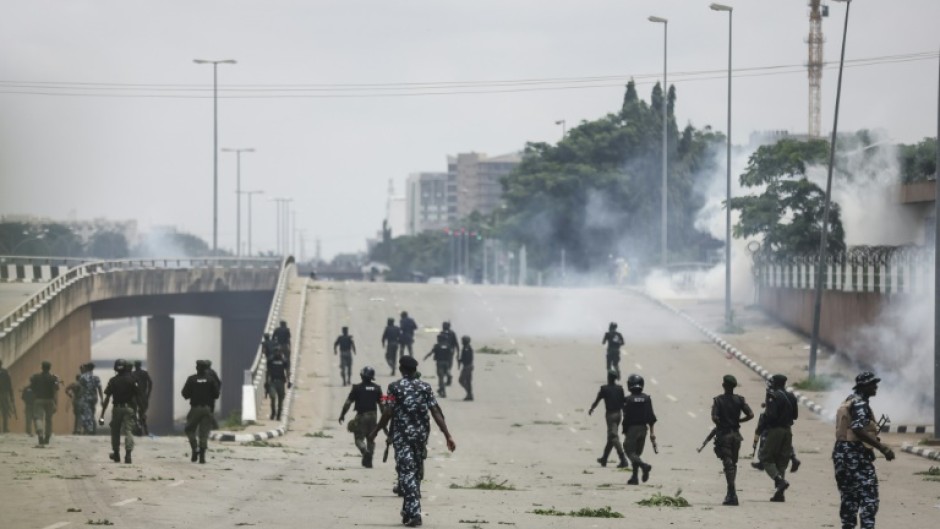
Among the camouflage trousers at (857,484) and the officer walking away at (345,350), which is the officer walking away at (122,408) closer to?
the camouflage trousers at (857,484)

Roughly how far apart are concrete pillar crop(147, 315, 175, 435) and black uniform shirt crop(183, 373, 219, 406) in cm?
8315

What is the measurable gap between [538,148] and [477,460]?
111 metres

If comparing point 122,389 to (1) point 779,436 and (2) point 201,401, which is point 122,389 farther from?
(1) point 779,436

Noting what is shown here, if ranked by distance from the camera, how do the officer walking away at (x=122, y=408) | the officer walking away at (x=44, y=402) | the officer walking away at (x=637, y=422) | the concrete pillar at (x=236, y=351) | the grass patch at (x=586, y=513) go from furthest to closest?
the concrete pillar at (x=236, y=351) → the officer walking away at (x=44, y=402) → the officer walking away at (x=122, y=408) → the officer walking away at (x=637, y=422) → the grass patch at (x=586, y=513)

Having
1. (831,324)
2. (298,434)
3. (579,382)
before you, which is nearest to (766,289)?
(831,324)

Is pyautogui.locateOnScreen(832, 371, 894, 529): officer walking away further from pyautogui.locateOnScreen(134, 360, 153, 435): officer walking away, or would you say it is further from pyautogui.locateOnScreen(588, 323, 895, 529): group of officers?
pyautogui.locateOnScreen(134, 360, 153, 435): officer walking away

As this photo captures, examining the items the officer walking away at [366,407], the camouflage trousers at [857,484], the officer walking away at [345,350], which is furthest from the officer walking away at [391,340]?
the camouflage trousers at [857,484]

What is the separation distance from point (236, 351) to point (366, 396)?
79.7 meters

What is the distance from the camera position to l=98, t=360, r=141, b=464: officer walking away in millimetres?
27031

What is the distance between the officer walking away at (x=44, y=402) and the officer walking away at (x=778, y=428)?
46.3 feet

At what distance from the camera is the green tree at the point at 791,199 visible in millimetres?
68062

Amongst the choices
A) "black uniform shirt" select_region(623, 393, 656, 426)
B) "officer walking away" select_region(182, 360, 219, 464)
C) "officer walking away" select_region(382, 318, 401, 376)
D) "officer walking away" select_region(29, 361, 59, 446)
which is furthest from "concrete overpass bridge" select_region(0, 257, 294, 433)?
"black uniform shirt" select_region(623, 393, 656, 426)

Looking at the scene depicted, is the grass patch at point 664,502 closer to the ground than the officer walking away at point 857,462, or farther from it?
closer to the ground

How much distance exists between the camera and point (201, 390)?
28062mm
